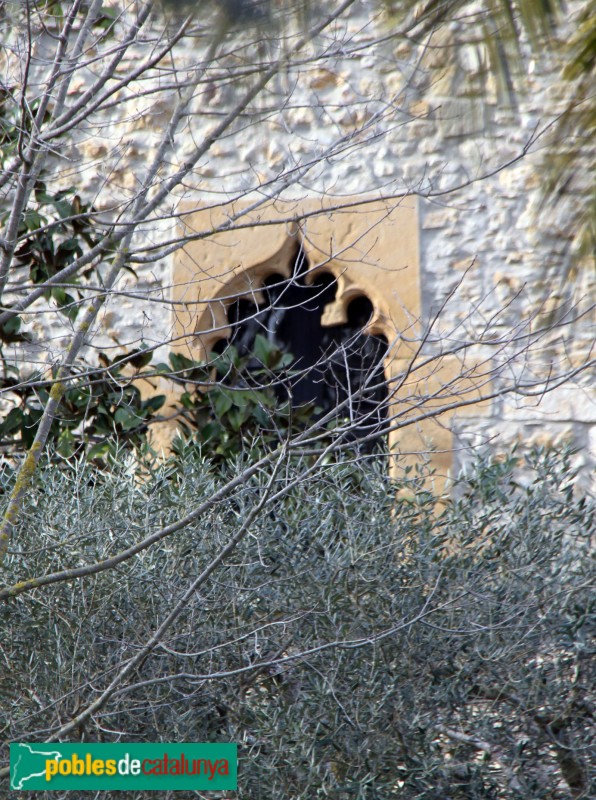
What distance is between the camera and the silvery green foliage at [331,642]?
2.73m

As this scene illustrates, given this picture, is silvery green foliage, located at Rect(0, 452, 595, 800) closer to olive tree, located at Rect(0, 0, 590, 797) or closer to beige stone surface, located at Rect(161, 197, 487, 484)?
olive tree, located at Rect(0, 0, 590, 797)

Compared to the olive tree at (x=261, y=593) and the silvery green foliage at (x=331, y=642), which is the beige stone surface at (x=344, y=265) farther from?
the silvery green foliage at (x=331, y=642)

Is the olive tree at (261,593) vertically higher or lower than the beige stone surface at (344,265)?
lower

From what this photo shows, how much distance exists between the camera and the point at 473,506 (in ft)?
10.7

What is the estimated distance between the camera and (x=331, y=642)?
2695mm

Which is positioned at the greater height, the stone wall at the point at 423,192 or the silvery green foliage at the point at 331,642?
the stone wall at the point at 423,192

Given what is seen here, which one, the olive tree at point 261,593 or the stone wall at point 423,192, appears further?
the stone wall at point 423,192

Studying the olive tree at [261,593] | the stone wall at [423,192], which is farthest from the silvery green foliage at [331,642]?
the stone wall at [423,192]

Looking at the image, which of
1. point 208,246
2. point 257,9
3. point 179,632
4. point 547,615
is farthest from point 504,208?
point 257,9

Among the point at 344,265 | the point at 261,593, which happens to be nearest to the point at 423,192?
the point at 344,265

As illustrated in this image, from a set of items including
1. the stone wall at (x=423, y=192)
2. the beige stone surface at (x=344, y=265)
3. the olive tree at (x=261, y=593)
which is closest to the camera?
the olive tree at (x=261, y=593)

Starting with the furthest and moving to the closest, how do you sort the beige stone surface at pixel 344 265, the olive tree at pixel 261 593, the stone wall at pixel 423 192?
the beige stone surface at pixel 344 265
the stone wall at pixel 423 192
the olive tree at pixel 261 593

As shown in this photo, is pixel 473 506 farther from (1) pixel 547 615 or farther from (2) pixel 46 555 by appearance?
(2) pixel 46 555

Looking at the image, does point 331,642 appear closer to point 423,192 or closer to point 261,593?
point 261,593
